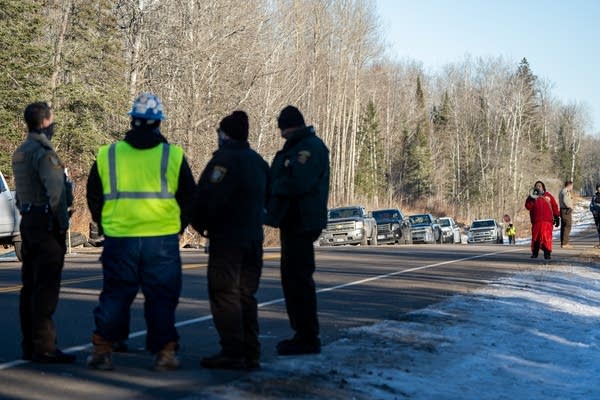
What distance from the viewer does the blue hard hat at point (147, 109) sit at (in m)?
7.25

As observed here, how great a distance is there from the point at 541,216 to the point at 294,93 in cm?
4031

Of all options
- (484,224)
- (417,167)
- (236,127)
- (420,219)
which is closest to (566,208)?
→ (420,219)

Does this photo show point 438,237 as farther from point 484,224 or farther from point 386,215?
point 484,224

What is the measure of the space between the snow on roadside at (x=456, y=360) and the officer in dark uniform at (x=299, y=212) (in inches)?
11.1

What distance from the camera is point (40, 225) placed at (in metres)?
7.76

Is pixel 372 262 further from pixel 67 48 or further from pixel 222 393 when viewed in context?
pixel 67 48

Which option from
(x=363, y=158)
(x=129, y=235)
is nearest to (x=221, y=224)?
(x=129, y=235)

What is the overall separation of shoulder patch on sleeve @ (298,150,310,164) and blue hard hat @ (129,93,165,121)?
128 cm

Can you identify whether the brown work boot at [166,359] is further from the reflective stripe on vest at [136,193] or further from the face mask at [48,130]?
the face mask at [48,130]

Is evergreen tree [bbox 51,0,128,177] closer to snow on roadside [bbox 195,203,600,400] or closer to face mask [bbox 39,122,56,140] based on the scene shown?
snow on roadside [bbox 195,203,600,400]

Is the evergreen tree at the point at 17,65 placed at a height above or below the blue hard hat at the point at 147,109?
above

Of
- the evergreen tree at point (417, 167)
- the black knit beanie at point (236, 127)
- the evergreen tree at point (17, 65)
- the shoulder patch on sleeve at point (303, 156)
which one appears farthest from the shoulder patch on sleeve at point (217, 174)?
the evergreen tree at point (417, 167)

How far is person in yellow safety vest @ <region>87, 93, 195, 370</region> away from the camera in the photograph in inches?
283

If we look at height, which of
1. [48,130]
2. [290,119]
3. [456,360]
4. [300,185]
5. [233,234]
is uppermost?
[290,119]
